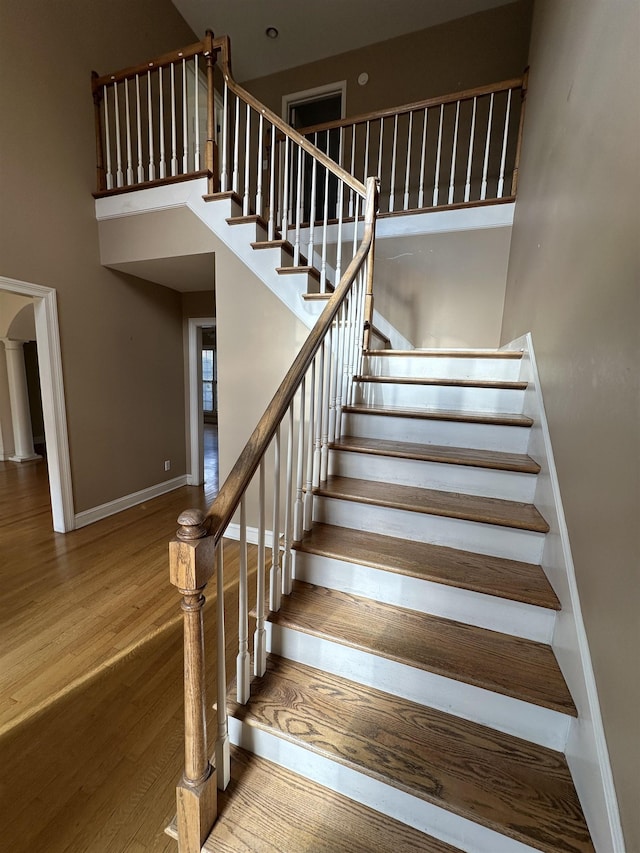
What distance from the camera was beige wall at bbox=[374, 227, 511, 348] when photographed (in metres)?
3.11

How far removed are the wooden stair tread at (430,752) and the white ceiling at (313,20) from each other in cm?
565

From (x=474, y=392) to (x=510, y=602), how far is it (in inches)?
46.7

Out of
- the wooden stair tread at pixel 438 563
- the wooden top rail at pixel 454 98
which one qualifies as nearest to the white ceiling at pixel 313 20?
the wooden top rail at pixel 454 98

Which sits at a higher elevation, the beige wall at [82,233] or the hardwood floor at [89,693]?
the beige wall at [82,233]

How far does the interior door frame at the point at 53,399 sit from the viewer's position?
2750mm

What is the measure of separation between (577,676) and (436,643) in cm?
39

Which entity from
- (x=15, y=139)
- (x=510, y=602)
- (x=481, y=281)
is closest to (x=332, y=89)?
(x=481, y=281)

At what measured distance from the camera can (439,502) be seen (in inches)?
60.7

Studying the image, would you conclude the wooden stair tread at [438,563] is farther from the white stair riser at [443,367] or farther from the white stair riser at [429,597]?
the white stair riser at [443,367]

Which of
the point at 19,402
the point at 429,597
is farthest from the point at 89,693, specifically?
the point at 19,402

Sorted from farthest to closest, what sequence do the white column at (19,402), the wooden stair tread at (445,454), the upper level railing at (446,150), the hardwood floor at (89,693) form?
the white column at (19,402), the upper level railing at (446,150), the wooden stair tread at (445,454), the hardwood floor at (89,693)

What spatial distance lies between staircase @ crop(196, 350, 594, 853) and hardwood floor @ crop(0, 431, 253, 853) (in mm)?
445

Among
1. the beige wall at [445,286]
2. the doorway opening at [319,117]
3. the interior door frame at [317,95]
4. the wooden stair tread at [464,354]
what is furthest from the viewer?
the interior door frame at [317,95]

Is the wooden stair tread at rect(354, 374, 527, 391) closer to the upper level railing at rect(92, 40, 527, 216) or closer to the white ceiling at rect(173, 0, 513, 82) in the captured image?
the upper level railing at rect(92, 40, 527, 216)
